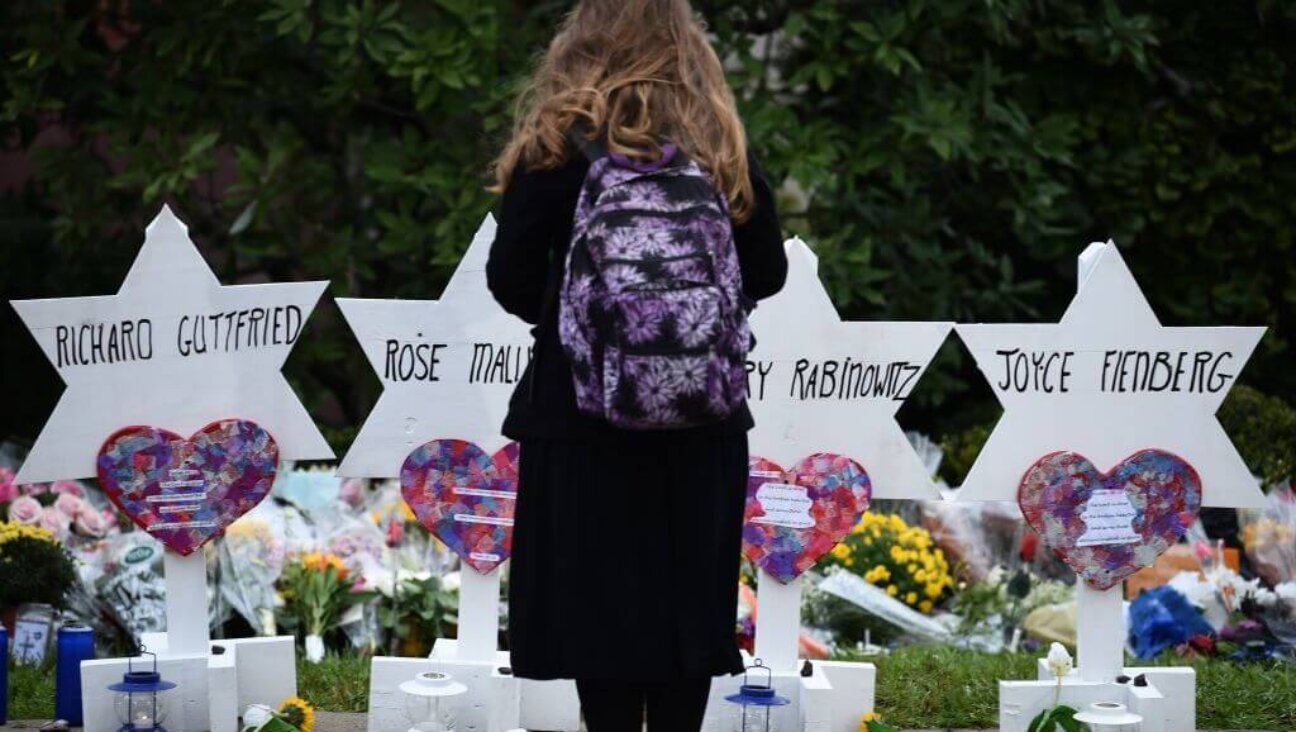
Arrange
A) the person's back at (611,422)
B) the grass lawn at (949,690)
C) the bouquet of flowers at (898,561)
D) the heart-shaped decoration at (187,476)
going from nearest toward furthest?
the person's back at (611,422)
the heart-shaped decoration at (187,476)
the grass lawn at (949,690)
the bouquet of flowers at (898,561)

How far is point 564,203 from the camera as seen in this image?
303 cm

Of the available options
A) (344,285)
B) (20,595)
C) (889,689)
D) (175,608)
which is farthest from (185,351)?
Result: (344,285)

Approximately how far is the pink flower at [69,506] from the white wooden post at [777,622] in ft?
8.73

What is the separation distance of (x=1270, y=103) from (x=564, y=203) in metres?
5.28

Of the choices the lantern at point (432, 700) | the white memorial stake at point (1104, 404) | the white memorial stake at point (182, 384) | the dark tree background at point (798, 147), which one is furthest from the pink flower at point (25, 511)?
the white memorial stake at point (1104, 404)

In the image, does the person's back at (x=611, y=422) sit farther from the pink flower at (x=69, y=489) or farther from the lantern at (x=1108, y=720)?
the pink flower at (x=69, y=489)

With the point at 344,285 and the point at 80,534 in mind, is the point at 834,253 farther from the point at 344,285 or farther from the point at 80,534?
the point at 80,534

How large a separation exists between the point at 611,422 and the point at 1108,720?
1.65 meters

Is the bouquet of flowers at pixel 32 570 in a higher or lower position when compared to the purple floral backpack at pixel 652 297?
lower

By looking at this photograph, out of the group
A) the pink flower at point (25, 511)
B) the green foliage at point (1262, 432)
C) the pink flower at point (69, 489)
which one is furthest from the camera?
the green foliage at point (1262, 432)

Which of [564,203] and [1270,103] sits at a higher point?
[1270,103]

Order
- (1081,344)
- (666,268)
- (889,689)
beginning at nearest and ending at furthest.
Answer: (666,268)
(1081,344)
(889,689)

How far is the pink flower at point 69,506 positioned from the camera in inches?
226

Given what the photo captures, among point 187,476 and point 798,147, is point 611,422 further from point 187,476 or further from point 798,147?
point 798,147
